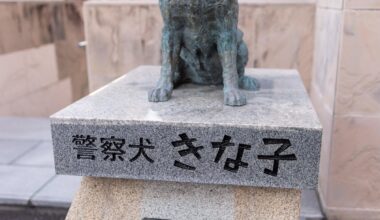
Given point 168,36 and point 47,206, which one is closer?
point 168,36

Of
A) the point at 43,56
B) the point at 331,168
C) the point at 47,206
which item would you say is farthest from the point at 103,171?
the point at 43,56

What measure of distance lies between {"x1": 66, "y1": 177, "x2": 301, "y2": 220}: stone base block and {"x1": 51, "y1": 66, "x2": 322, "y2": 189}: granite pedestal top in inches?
6.1

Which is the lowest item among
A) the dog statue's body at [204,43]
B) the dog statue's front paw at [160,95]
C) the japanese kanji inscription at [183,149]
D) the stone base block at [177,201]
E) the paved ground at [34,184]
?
the paved ground at [34,184]

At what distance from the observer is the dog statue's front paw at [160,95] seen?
2.20 m

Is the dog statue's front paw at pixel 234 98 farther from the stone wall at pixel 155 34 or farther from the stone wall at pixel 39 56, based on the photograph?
the stone wall at pixel 39 56

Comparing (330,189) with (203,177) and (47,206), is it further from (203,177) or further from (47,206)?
(47,206)

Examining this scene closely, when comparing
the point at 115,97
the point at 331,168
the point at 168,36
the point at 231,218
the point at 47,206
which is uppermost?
the point at 168,36

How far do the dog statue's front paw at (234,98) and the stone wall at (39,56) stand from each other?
391 cm

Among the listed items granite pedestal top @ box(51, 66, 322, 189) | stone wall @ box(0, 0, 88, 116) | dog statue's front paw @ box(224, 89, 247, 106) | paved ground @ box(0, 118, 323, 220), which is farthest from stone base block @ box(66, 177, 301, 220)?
stone wall @ box(0, 0, 88, 116)

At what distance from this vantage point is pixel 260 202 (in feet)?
6.43

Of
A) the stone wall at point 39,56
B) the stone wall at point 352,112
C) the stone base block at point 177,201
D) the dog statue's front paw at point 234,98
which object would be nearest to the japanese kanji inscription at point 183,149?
the stone base block at point 177,201

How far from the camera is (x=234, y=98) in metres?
2.08

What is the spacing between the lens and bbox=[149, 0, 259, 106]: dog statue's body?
6.87 feet

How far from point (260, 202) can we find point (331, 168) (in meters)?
1.14
